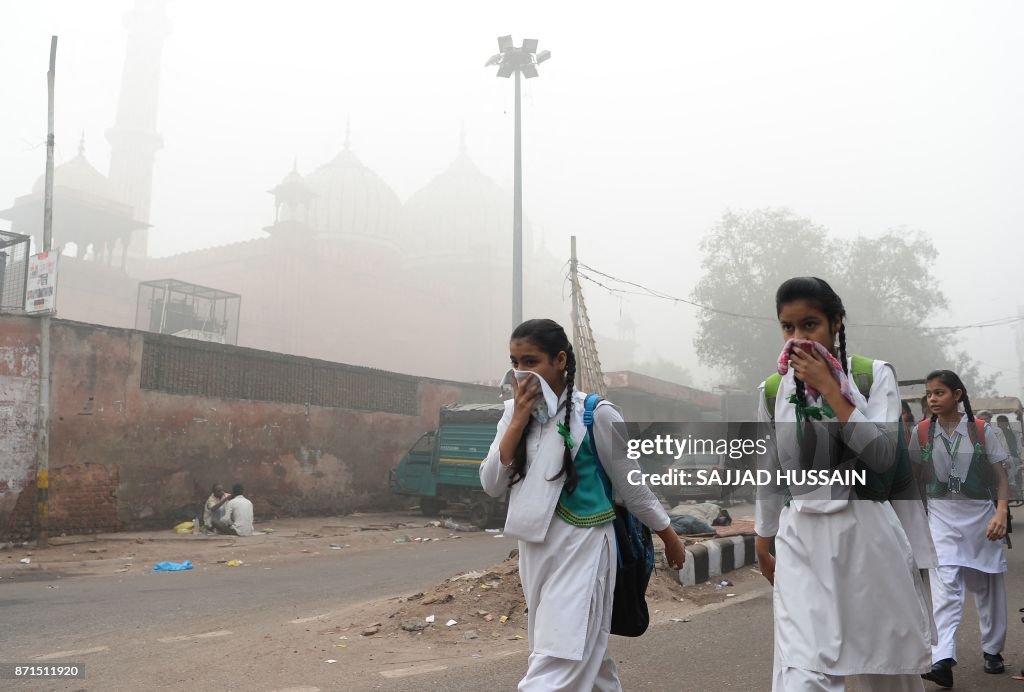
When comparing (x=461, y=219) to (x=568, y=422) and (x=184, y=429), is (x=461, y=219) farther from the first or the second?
(x=568, y=422)

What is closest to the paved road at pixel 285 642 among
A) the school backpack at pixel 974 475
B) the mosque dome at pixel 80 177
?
the school backpack at pixel 974 475

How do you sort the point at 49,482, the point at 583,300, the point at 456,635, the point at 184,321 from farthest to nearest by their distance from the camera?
the point at 184,321
the point at 583,300
the point at 49,482
the point at 456,635

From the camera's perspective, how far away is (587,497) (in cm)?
270

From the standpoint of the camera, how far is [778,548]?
95.5 inches

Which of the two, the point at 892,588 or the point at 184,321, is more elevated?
the point at 184,321

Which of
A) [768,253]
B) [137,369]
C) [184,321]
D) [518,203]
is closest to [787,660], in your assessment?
[137,369]

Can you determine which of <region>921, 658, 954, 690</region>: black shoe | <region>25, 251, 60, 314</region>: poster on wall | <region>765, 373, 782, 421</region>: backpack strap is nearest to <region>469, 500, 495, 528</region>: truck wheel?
<region>25, 251, 60, 314</region>: poster on wall

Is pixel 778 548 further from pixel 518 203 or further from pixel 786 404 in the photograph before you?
pixel 518 203

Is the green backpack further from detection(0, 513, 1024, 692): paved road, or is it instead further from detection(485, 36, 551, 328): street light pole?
detection(485, 36, 551, 328): street light pole

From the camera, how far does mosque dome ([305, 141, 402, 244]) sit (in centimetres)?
4150

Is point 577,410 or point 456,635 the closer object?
point 577,410

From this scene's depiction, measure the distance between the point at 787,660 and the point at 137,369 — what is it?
1383 centimetres

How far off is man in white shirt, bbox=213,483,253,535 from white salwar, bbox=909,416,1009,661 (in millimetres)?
10892

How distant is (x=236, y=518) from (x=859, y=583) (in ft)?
40.2
